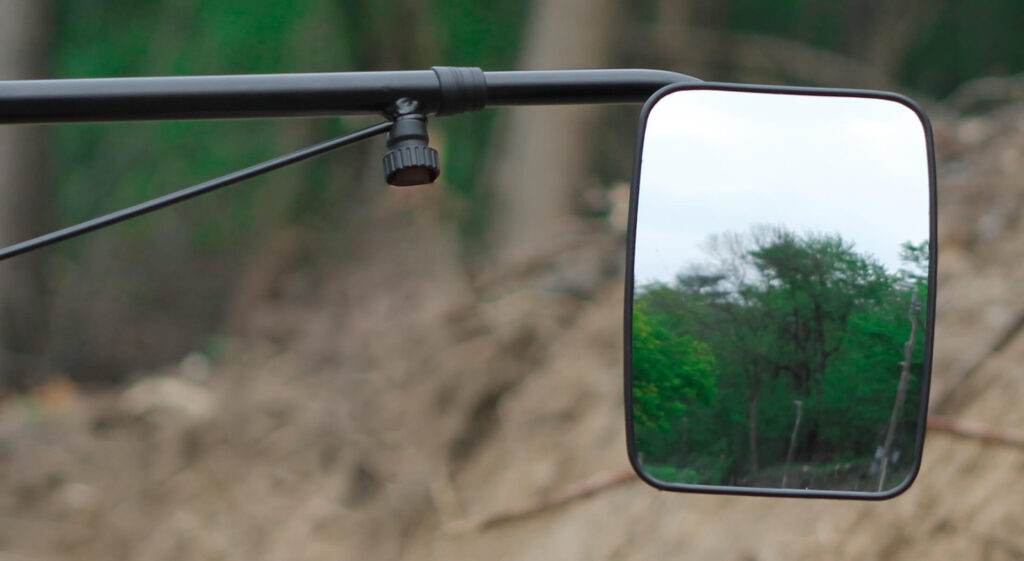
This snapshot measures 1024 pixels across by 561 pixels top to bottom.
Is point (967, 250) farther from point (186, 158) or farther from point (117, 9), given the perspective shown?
point (117, 9)

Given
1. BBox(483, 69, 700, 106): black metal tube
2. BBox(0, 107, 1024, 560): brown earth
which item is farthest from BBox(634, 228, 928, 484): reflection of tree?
BBox(0, 107, 1024, 560): brown earth

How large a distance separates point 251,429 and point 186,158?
2.72 meters

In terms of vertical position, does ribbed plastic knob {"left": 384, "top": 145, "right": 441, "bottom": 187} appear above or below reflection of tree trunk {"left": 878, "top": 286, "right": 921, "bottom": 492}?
above

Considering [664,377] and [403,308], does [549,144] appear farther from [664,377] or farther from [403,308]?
[664,377]

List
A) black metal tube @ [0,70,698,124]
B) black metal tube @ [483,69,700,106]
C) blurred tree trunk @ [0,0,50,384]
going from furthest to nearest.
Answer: blurred tree trunk @ [0,0,50,384] < black metal tube @ [483,69,700,106] < black metal tube @ [0,70,698,124]

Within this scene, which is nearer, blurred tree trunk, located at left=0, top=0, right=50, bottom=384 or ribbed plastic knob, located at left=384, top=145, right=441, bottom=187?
ribbed plastic knob, located at left=384, top=145, right=441, bottom=187

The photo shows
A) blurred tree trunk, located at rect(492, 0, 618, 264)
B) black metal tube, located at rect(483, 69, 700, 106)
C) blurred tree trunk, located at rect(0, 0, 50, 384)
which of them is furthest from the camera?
blurred tree trunk, located at rect(0, 0, 50, 384)

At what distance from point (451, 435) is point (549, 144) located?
2326 mm

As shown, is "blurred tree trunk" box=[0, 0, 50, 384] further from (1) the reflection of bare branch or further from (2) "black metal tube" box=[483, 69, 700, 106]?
(2) "black metal tube" box=[483, 69, 700, 106]

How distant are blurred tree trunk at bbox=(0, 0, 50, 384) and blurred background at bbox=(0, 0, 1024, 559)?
0.06 ft

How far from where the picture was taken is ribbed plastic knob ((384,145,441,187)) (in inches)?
51.2

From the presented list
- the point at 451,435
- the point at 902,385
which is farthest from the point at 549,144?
the point at 902,385

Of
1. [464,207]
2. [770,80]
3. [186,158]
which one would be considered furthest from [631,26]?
[186,158]

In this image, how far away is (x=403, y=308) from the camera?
5.88 m
